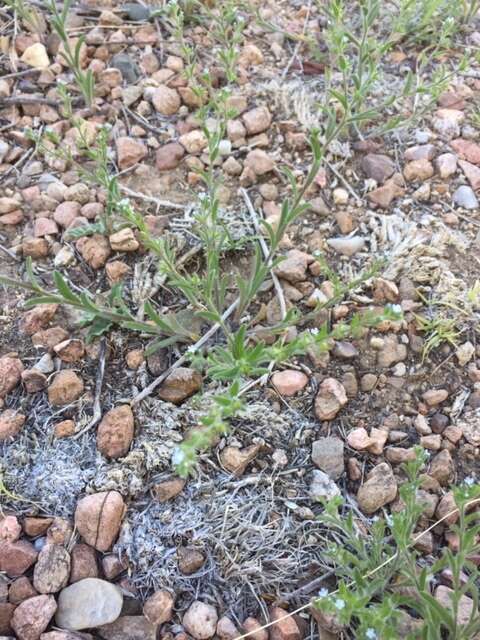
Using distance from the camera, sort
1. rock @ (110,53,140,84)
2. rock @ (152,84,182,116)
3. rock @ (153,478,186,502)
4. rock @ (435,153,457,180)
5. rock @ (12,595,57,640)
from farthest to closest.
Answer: rock @ (110,53,140,84), rock @ (152,84,182,116), rock @ (435,153,457,180), rock @ (153,478,186,502), rock @ (12,595,57,640)

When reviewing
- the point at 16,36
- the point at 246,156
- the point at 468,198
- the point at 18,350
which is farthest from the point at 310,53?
the point at 18,350

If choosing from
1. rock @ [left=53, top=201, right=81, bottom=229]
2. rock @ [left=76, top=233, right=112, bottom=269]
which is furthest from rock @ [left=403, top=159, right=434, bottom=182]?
rock @ [left=53, top=201, right=81, bottom=229]

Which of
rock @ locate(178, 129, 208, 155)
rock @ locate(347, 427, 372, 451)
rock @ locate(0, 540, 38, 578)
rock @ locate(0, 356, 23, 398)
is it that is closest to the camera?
rock @ locate(0, 540, 38, 578)

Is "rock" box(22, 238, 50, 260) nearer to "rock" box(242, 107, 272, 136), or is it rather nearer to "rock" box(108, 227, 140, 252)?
"rock" box(108, 227, 140, 252)

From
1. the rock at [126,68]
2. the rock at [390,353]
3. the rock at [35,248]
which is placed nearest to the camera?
the rock at [390,353]

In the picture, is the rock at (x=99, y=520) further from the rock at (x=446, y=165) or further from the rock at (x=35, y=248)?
the rock at (x=446, y=165)

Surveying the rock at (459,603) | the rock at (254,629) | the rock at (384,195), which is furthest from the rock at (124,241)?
the rock at (459,603)
